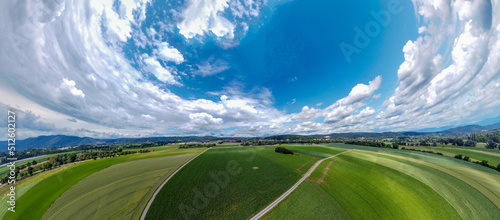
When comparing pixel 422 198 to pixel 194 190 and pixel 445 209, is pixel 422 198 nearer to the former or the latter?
pixel 445 209

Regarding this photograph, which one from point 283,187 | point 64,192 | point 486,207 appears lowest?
point 486,207

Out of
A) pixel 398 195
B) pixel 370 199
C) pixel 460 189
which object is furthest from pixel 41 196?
pixel 460 189

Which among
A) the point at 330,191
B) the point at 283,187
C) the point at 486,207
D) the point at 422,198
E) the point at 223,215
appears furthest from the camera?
the point at 283,187

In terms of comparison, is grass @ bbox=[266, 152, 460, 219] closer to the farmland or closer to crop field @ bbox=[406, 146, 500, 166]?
the farmland

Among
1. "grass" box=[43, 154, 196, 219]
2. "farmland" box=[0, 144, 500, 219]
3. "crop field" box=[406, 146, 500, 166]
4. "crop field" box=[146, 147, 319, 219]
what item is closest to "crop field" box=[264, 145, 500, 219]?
"farmland" box=[0, 144, 500, 219]

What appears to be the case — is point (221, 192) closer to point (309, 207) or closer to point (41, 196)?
point (309, 207)

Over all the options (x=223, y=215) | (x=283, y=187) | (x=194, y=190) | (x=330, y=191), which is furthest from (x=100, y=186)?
(x=330, y=191)
